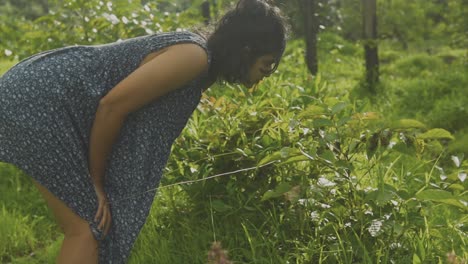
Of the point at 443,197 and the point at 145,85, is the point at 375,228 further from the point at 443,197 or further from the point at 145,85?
the point at 145,85

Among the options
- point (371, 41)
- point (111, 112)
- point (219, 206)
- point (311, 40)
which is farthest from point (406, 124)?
point (311, 40)

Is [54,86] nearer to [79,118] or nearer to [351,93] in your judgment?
[79,118]

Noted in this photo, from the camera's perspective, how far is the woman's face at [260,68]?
2035mm

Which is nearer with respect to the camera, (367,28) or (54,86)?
(54,86)

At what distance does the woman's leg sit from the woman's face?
2.46 feet

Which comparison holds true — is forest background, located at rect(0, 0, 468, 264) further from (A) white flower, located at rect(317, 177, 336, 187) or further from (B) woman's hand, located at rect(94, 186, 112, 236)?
(B) woman's hand, located at rect(94, 186, 112, 236)

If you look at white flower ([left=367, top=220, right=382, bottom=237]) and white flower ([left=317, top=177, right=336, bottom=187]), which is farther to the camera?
white flower ([left=317, top=177, right=336, bottom=187])

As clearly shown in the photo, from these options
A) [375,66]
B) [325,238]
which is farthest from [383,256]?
[375,66]

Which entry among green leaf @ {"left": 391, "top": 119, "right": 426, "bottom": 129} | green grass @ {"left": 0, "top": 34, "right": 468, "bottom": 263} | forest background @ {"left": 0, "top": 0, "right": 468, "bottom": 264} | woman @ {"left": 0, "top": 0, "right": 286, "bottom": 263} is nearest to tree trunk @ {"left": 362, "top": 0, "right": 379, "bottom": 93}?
forest background @ {"left": 0, "top": 0, "right": 468, "bottom": 264}

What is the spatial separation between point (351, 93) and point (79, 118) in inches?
182

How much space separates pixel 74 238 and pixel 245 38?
87 centimetres

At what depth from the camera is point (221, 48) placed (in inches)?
78.8

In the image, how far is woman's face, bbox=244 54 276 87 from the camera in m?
2.04

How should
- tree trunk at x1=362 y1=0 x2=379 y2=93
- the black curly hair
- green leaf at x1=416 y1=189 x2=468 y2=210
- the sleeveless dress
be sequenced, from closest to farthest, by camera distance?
green leaf at x1=416 y1=189 x2=468 y2=210
the sleeveless dress
the black curly hair
tree trunk at x1=362 y1=0 x2=379 y2=93
